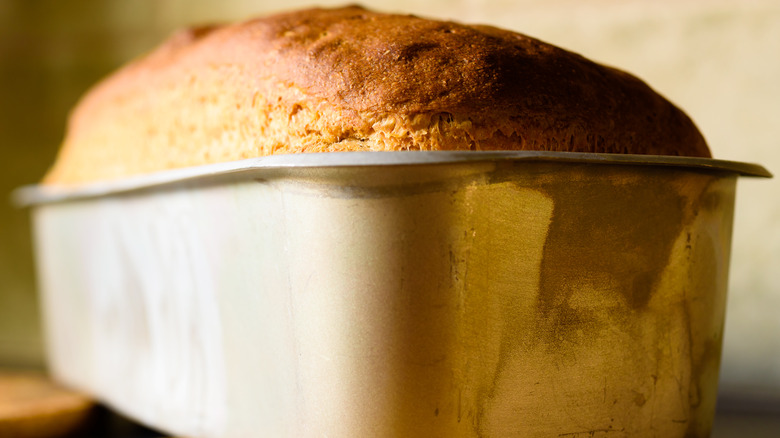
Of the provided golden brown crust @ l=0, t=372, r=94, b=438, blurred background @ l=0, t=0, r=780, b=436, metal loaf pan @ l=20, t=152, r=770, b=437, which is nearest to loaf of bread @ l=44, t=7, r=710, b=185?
metal loaf pan @ l=20, t=152, r=770, b=437

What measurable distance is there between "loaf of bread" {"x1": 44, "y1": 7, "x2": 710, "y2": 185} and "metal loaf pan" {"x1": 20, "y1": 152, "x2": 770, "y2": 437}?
4 centimetres

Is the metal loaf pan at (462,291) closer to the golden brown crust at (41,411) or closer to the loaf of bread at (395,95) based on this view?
the loaf of bread at (395,95)

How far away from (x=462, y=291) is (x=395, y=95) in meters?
0.15

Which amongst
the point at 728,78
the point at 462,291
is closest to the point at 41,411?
the point at 462,291

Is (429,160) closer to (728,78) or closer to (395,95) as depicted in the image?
(395,95)

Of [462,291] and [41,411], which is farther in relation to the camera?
[41,411]

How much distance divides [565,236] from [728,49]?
0.70 m

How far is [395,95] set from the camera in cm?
50

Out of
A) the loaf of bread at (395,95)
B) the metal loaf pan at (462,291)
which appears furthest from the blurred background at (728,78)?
the loaf of bread at (395,95)

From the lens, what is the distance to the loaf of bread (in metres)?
0.49

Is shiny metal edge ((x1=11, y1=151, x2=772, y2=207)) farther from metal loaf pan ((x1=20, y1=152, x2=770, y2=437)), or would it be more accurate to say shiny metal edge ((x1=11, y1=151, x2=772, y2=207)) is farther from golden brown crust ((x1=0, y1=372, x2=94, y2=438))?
golden brown crust ((x1=0, y1=372, x2=94, y2=438))

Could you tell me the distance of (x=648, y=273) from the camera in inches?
21.0

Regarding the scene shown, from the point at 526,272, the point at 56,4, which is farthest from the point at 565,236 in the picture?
the point at 56,4

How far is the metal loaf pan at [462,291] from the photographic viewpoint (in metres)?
0.47
